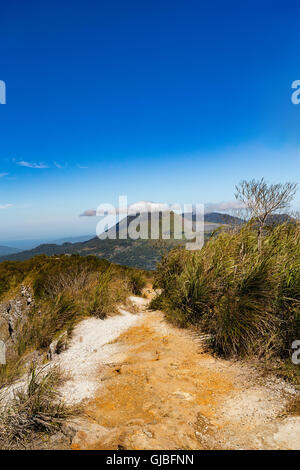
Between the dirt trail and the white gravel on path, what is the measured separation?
20 centimetres

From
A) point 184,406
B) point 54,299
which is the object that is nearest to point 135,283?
point 54,299

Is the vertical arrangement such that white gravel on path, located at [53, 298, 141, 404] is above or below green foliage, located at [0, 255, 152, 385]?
below

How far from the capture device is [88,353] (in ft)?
16.6

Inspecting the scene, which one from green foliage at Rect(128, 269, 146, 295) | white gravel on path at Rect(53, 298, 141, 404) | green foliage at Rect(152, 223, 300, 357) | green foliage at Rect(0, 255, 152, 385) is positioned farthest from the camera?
green foliage at Rect(128, 269, 146, 295)

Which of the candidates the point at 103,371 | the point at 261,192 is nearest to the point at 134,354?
the point at 103,371

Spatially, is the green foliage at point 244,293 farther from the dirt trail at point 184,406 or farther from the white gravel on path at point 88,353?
the white gravel on path at point 88,353

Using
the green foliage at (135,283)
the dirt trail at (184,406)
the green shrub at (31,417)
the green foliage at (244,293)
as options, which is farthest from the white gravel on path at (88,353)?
the green foliage at (135,283)

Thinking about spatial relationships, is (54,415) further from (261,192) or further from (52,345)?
(261,192)

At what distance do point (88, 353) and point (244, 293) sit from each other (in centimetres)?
323

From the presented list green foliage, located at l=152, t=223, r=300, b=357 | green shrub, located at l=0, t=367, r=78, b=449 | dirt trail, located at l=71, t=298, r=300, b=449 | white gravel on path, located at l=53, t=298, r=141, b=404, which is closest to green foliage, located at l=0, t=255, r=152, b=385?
white gravel on path, located at l=53, t=298, r=141, b=404

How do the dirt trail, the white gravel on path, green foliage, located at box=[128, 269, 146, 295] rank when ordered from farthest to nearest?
green foliage, located at box=[128, 269, 146, 295]
the white gravel on path
the dirt trail

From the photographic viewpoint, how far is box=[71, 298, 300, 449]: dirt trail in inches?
97.2

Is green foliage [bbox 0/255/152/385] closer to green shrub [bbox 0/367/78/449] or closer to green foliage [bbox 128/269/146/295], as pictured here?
green foliage [bbox 128/269/146/295]

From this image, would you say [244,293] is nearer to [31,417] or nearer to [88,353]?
[88,353]
